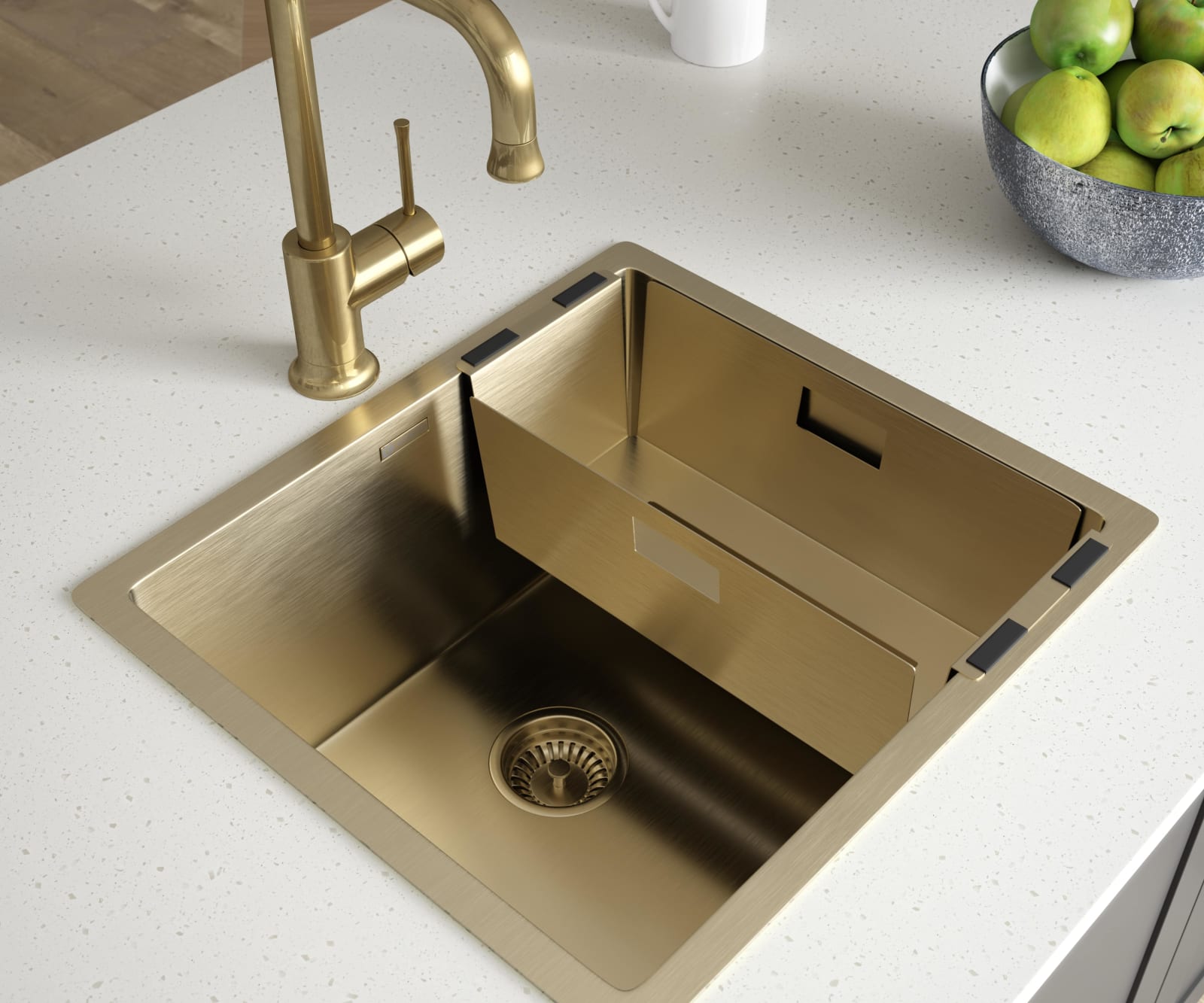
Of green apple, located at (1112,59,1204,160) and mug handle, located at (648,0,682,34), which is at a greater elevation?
green apple, located at (1112,59,1204,160)

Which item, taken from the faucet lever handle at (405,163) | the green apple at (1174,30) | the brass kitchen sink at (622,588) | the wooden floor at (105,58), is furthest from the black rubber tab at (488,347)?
the wooden floor at (105,58)

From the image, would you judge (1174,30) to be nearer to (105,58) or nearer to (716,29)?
(716,29)

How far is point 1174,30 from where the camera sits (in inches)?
43.7

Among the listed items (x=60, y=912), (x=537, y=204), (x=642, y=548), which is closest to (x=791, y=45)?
(x=537, y=204)

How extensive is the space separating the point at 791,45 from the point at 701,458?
49 centimetres

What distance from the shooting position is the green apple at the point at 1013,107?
114 cm

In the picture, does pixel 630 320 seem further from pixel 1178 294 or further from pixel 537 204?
pixel 1178 294

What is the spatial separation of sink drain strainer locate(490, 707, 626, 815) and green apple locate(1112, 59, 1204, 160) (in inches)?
25.7

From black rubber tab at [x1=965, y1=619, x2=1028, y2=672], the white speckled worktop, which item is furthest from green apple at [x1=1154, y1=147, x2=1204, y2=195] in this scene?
black rubber tab at [x1=965, y1=619, x2=1028, y2=672]

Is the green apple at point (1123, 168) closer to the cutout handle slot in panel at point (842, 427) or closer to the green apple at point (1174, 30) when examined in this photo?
the green apple at point (1174, 30)

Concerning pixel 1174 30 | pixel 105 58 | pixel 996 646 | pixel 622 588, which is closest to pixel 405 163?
pixel 622 588

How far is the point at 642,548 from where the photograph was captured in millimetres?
1081

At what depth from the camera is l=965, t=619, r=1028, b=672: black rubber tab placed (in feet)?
2.90

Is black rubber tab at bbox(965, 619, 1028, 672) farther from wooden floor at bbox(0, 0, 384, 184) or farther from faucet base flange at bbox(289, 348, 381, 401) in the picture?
wooden floor at bbox(0, 0, 384, 184)
